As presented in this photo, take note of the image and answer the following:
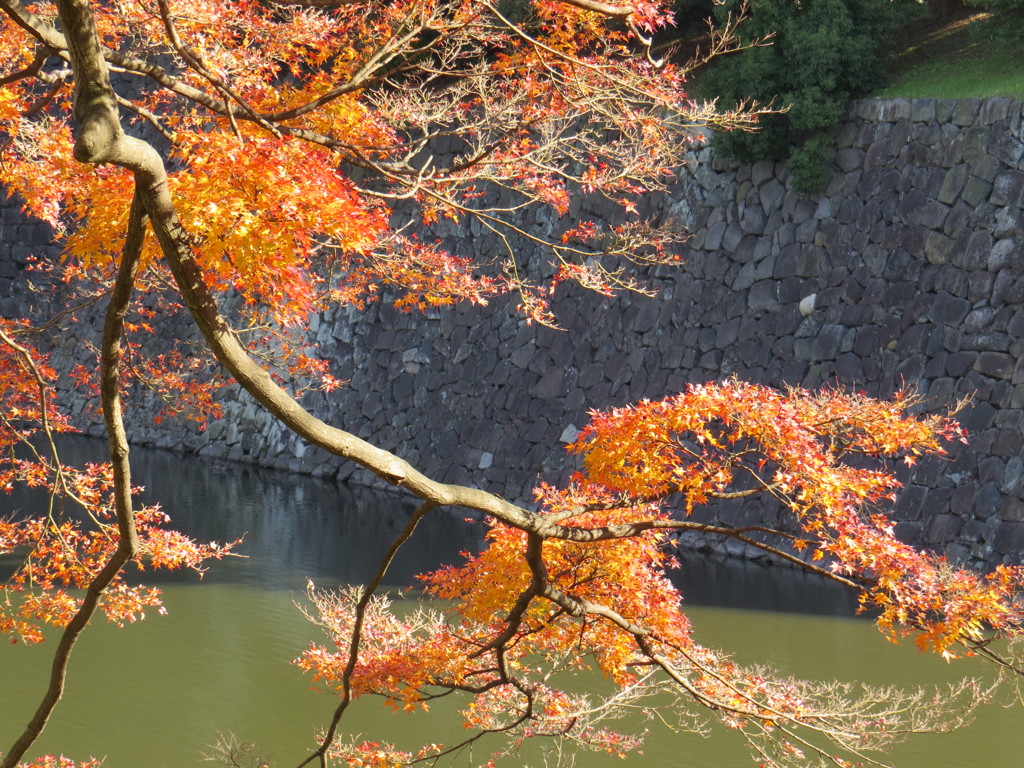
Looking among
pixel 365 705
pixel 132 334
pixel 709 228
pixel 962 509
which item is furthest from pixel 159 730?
pixel 132 334

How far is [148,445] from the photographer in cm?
1386

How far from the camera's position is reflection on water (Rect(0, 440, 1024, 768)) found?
517cm

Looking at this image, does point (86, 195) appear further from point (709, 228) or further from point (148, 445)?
point (148, 445)

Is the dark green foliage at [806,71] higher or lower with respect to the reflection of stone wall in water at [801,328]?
higher

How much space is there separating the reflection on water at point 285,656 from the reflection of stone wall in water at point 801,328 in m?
1.04

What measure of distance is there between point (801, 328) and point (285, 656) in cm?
461

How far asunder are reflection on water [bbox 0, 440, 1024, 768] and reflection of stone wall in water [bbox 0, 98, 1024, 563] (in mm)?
1038

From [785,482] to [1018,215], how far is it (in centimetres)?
550

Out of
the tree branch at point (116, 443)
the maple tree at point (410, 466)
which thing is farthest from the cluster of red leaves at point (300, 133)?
the tree branch at point (116, 443)

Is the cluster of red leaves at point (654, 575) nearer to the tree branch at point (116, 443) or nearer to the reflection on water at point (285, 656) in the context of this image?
the tree branch at point (116, 443)

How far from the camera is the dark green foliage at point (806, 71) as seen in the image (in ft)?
28.5

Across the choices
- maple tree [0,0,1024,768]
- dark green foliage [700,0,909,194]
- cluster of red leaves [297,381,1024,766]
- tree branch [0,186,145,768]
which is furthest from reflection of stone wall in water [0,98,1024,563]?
tree branch [0,186,145,768]

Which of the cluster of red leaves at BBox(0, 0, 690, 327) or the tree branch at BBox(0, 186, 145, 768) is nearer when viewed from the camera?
the tree branch at BBox(0, 186, 145, 768)

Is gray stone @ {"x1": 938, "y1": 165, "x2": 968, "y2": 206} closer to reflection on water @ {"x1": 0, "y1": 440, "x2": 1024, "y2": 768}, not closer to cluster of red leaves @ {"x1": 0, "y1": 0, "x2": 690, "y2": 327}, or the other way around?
reflection on water @ {"x1": 0, "y1": 440, "x2": 1024, "y2": 768}
